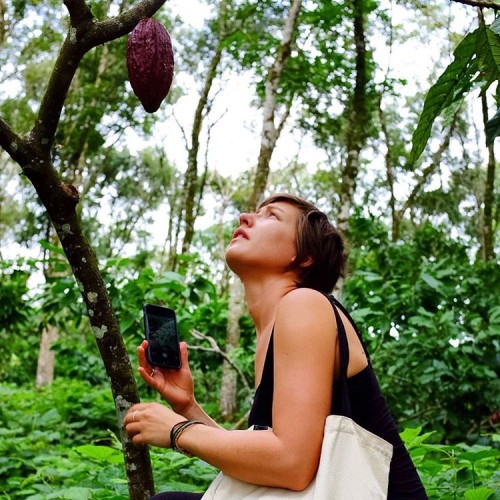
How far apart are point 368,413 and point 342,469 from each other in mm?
141

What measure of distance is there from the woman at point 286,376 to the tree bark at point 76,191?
6 cm

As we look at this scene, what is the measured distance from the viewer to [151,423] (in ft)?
3.69

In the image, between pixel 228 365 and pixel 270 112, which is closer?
pixel 270 112

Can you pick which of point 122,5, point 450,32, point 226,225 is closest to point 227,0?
point 122,5

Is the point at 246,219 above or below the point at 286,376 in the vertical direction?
above

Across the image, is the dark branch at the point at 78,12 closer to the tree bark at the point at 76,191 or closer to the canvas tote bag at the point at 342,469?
the tree bark at the point at 76,191

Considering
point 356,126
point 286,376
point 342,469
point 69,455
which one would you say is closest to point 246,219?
point 286,376

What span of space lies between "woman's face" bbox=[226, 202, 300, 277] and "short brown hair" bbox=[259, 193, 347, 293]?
18mm

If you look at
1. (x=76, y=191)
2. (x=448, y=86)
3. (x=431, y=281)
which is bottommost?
(x=431, y=281)

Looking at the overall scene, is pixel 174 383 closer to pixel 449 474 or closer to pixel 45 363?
pixel 449 474

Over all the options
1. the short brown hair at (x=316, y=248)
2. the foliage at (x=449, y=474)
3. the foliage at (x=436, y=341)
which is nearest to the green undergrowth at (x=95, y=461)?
the foliage at (x=449, y=474)

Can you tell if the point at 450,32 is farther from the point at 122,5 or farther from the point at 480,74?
the point at 480,74

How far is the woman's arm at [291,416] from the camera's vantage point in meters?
0.99

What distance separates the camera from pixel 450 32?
1116 cm
